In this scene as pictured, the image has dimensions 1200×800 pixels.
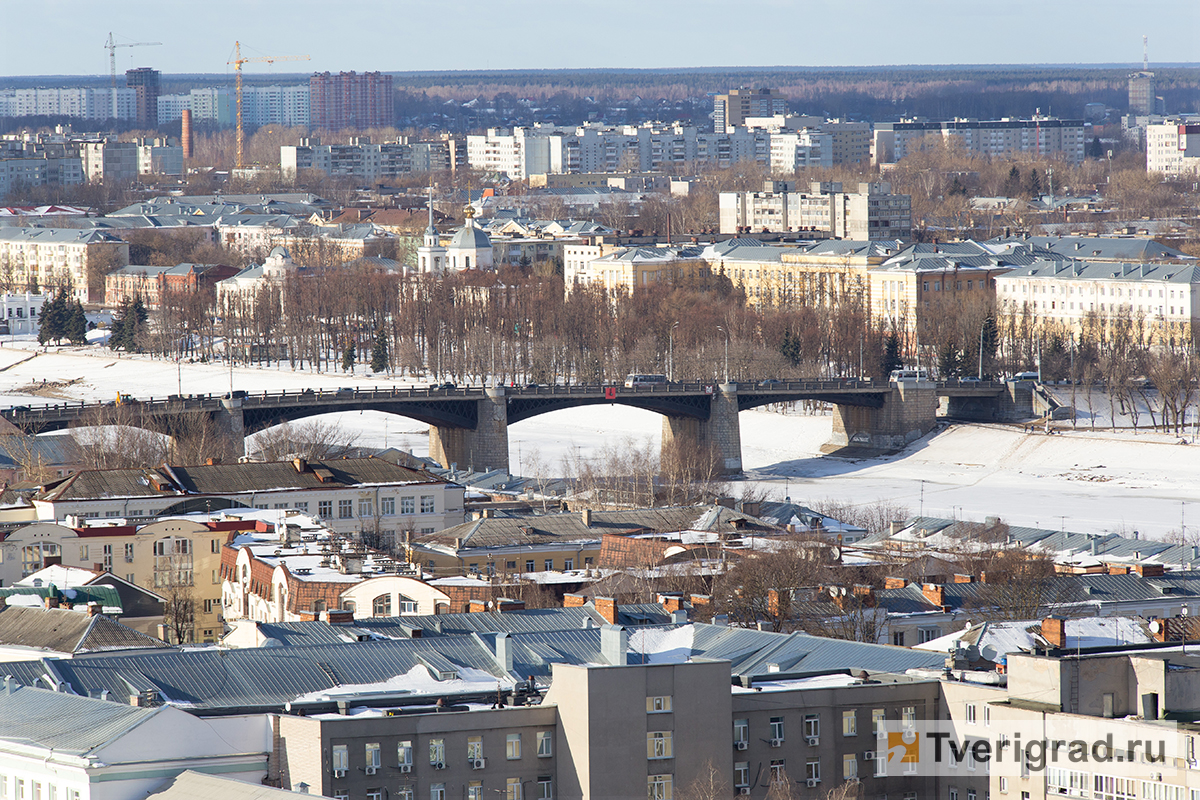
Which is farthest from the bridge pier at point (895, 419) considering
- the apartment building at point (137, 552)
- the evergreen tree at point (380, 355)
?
the apartment building at point (137, 552)

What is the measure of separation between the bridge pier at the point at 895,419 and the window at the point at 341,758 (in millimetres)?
65817

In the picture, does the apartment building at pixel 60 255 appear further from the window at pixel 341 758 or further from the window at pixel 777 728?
the window at pixel 341 758

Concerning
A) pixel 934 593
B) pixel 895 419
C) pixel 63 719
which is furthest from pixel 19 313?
pixel 63 719

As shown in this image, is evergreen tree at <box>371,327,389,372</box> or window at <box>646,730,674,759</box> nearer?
window at <box>646,730,674,759</box>

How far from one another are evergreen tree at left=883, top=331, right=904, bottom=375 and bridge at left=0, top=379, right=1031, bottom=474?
372 inches

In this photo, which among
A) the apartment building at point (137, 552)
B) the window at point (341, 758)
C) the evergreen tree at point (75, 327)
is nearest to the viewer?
the window at point (341, 758)

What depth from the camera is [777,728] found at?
3028 centimetres

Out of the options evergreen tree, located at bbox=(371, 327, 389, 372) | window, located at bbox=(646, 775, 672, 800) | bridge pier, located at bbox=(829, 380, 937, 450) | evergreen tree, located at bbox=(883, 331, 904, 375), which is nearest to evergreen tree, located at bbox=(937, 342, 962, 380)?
evergreen tree, located at bbox=(883, 331, 904, 375)

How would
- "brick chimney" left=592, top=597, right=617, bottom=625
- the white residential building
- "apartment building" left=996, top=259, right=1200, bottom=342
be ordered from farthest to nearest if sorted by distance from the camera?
the white residential building, "apartment building" left=996, top=259, right=1200, bottom=342, "brick chimney" left=592, top=597, right=617, bottom=625

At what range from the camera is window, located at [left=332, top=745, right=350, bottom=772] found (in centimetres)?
2819

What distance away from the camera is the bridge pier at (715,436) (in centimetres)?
8894

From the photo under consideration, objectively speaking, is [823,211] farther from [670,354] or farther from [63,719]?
[63,719]

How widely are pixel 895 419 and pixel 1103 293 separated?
31.6 metres

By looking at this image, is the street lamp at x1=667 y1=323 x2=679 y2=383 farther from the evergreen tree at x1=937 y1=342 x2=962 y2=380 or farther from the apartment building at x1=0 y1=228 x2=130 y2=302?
the apartment building at x1=0 y1=228 x2=130 y2=302
